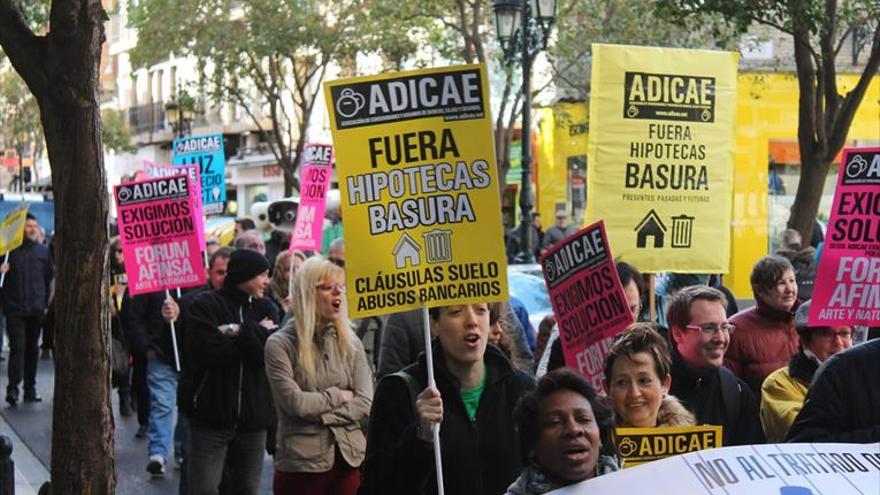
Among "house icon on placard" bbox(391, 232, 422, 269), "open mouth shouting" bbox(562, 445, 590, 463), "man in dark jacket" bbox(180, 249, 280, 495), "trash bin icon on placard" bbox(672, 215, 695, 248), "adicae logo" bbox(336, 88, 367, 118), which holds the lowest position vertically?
"man in dark jacket" bbox(180, 249, 280, 495)

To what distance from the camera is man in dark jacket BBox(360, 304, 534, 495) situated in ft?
16.9

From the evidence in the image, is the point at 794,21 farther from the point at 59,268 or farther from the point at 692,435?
the point at 692,435

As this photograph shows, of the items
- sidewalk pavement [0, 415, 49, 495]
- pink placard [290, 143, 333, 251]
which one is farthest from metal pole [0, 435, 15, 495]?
pink placard [290, 143, 333, 251]

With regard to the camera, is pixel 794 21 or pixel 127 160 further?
pixel 127 160

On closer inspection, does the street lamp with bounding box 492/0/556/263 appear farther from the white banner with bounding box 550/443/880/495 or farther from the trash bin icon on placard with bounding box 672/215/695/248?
the white banner with bounding box 550/443/880/495

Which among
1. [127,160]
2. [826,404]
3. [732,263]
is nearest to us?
[826,404]

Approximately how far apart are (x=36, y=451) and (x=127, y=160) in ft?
198

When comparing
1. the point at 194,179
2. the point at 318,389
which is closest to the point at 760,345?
the point at 318,389

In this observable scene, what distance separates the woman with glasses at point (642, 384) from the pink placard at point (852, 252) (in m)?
1.36

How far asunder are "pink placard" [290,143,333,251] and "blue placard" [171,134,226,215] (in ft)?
10.8

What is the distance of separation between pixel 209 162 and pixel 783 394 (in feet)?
38.5

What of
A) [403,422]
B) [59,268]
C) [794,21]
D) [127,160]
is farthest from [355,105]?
[127,160]

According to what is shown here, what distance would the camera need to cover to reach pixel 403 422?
5289 millimetres

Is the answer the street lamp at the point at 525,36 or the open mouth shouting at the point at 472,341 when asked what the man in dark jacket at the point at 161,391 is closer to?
the open mouth shouting at the point at 472,341
